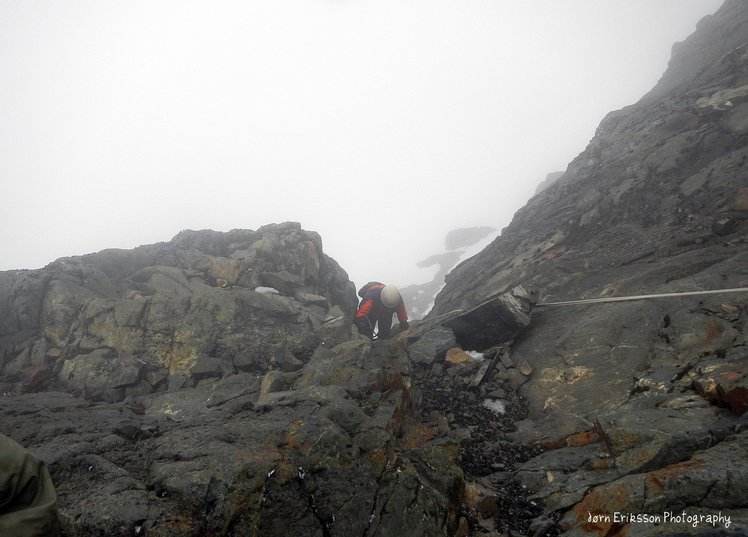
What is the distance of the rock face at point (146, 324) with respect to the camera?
9.72 m

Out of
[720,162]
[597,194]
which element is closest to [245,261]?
[597,194]

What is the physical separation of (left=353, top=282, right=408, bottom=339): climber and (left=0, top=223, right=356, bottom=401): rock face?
80 centimetres

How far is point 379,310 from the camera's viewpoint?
43.7 ft

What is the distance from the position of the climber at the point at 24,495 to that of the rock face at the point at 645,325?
5.25m

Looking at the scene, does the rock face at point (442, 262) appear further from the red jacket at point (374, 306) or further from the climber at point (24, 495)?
the climber at point (24, 495)

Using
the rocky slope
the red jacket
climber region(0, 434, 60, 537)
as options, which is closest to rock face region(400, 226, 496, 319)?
the red jacket

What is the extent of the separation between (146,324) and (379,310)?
7.75 meters

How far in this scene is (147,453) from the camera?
4.77m

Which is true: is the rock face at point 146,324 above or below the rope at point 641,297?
above

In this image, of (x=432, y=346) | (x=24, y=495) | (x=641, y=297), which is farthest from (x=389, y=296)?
(x=24, y=495)

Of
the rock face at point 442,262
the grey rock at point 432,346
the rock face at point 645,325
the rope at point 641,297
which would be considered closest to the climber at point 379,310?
the grey rock at point 432,346

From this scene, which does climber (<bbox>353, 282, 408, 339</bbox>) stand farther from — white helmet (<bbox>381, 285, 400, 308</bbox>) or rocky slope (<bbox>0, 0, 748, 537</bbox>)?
rocky slope (<bbox>0, 0, 748, 537</bbox>)

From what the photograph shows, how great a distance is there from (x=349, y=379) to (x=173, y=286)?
909 centimetres

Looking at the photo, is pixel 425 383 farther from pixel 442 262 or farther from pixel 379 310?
pixel 442 262
